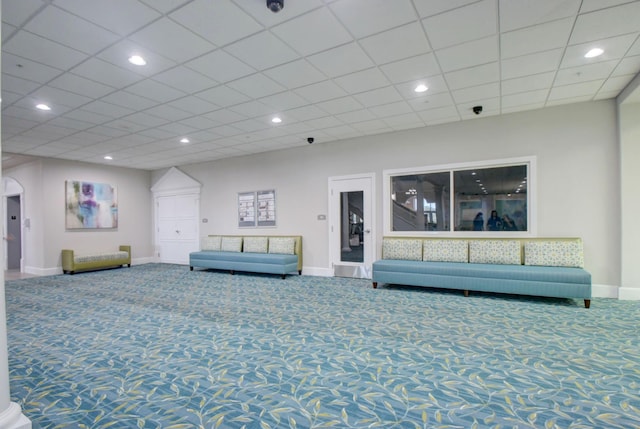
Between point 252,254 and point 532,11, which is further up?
point 532,11

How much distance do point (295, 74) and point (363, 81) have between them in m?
0.85

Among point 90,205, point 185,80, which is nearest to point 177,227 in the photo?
point 90,205

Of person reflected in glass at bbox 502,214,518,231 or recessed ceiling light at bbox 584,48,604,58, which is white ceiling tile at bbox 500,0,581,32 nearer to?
recessed ceiling light at bbox 584,48,604,58

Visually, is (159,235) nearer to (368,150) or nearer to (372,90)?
(368,150)

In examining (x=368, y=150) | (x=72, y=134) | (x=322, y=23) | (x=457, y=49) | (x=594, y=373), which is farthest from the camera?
(x=368, y=150)

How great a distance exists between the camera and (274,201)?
7.88 m

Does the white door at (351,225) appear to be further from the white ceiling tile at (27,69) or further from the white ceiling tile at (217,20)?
the white ceiling tile at (27,69)

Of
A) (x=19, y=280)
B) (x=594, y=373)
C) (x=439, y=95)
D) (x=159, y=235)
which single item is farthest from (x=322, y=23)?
(x=159, y=235)

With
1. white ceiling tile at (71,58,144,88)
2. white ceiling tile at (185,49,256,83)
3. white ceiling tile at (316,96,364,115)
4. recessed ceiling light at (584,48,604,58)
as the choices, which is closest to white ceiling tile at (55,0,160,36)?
white ceiling tile at (185,49,256,83)

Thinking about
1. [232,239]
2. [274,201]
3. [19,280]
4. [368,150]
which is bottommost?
[19,280]

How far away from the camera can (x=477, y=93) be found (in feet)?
14.9

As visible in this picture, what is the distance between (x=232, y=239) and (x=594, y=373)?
715 centimetres

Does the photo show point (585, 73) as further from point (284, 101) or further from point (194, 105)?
point (194, 105)

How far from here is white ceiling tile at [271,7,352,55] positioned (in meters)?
2.87
